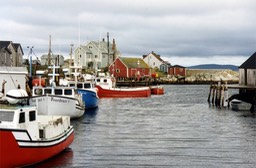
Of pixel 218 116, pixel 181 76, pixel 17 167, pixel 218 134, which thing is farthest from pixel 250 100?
pixel 181 76

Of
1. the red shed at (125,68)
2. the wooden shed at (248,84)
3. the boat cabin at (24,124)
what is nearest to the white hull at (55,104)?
the boat cabin at (24,124)

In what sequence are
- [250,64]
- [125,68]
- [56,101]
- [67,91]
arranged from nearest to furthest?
[56,101] < [67,91] < [250,64] < [125,68]

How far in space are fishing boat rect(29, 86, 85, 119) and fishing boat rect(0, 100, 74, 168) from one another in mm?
12456

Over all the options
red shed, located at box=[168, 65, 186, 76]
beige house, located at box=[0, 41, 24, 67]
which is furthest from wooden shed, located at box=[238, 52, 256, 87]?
red shed, located at box=[168, 65, 186, 76]

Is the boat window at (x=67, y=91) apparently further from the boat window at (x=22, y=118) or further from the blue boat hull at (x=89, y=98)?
the boat window at (x=22, y=118)

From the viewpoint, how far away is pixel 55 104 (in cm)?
3572

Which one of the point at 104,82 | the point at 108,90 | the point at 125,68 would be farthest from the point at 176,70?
the point at 104,82

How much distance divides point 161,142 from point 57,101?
1067 centimetres

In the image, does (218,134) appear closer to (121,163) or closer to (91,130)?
(91,130)

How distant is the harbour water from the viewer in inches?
891

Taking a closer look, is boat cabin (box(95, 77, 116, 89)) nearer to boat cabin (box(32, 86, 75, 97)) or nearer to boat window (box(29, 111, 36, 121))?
boat cabin (box(32, 86, 75, 97))

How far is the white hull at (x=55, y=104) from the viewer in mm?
34678

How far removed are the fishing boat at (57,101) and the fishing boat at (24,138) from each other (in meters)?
12.5

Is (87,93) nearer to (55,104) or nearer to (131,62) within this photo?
(55,104)
